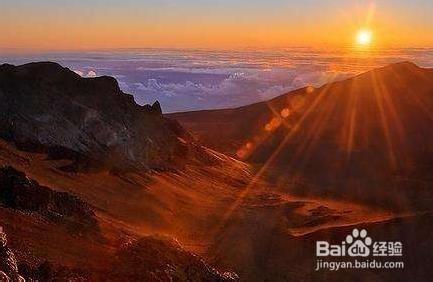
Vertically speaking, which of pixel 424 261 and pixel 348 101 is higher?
pixel 348 101

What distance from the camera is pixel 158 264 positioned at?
1856 cm

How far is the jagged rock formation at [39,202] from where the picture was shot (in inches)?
802

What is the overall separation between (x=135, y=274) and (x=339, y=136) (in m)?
54.9

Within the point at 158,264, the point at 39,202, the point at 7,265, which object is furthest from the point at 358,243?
the point at 7,265

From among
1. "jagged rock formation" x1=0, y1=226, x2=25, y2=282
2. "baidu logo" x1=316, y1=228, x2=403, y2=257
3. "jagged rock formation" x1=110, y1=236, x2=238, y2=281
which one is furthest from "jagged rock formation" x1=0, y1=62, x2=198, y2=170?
"jagged rock formation" x1=0, y1=226, x2=25, y2=282

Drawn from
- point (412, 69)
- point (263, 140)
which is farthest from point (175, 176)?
point (412, 69)

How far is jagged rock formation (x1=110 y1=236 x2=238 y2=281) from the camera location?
17375 mm

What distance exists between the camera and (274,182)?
49.3m

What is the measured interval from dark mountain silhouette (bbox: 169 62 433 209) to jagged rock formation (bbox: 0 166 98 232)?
1073 inches

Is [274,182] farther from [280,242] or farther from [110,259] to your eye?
[110,259]

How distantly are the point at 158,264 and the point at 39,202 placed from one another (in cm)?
543

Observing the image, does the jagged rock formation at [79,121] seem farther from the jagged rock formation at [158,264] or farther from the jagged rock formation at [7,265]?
the jagged rock formation at [7,265]

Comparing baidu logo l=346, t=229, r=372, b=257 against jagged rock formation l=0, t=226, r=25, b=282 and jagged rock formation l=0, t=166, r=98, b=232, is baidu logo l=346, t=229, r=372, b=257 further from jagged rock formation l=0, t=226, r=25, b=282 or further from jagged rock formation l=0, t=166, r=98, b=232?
jagged rock formation l=0, t=226, r=25, b=282

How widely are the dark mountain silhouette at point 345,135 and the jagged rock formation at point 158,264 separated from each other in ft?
86.0
